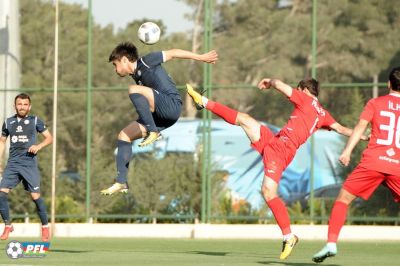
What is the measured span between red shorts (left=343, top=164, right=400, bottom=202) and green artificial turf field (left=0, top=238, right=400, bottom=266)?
1114mm

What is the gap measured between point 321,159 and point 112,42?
501 inches

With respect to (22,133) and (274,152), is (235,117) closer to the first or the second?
(274,152)

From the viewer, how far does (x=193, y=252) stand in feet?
54.1

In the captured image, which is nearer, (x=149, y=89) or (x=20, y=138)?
(x=149, y=89)

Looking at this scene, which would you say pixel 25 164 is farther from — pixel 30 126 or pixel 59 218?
pixel 59 218

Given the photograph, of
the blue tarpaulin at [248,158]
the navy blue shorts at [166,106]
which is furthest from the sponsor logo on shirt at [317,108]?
the blue tarpaulin at [248,158]

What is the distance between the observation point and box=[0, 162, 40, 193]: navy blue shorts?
717 inches

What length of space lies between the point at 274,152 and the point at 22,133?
479cm

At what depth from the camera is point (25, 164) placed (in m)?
18.2

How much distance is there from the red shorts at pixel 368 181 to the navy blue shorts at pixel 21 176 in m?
6.69

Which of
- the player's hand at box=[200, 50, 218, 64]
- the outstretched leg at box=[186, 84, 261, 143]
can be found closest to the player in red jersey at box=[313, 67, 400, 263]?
the outstretched leg at box=[186, 84, 261, 143]

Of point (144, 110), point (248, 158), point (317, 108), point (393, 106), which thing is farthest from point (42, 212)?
point (248, 158)

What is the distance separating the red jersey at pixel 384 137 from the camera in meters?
12.6

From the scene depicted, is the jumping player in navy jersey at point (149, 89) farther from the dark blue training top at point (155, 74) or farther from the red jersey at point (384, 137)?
the red jersey at point (384, 137)
